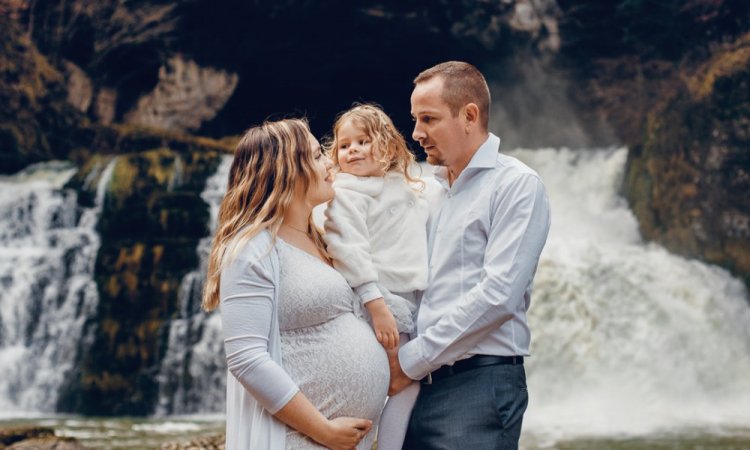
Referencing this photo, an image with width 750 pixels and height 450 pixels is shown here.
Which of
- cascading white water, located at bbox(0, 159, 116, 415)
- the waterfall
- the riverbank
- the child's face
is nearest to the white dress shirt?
the child's face

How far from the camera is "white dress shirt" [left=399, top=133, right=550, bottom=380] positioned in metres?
2.83

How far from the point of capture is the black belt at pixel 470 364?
2.91 metres

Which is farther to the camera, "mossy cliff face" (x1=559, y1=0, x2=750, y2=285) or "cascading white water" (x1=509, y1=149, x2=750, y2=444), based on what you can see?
"mossy cliff face" (x1=559, y1=0, x2=750, y2=285)

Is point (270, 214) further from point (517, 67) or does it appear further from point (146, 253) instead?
point (517, 67)

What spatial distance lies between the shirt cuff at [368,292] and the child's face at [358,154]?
1.48 feet

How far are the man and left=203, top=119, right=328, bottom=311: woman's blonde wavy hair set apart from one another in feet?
1.52

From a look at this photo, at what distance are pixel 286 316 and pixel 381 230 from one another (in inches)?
20.1

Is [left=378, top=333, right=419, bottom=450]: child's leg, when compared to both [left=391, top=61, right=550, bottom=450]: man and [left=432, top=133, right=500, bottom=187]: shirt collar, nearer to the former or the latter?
[left=391, top=61, right=550, bottom=450]: man

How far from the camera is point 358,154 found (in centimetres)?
314

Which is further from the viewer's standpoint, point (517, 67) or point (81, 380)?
point (517, 67)

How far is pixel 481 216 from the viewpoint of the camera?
9.73 feet

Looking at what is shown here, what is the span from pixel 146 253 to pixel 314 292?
1087cm

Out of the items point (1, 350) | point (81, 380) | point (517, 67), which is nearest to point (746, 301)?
point (517, 67)

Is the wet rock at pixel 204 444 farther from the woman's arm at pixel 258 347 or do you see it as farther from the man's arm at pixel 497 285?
the woman's arm at pixel 258 347
